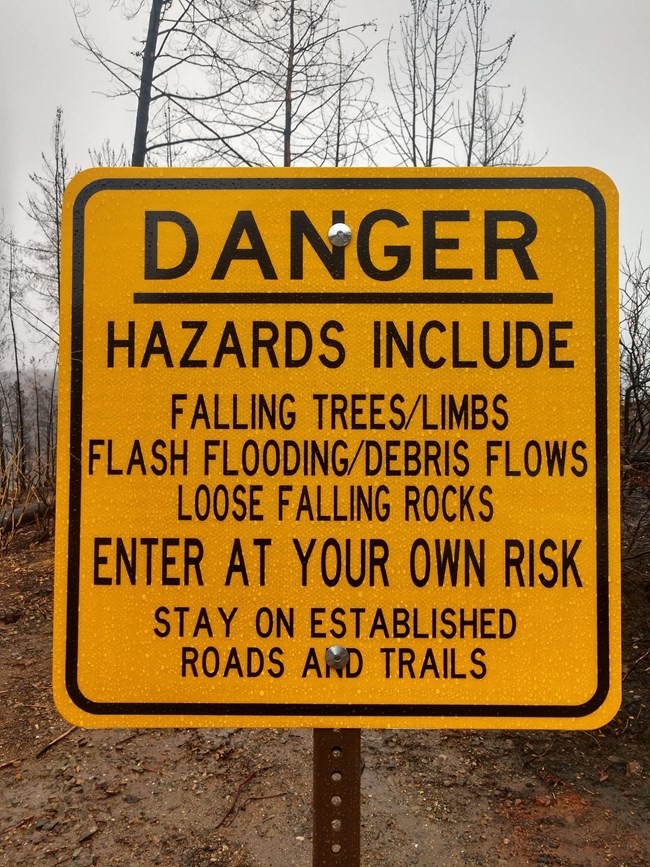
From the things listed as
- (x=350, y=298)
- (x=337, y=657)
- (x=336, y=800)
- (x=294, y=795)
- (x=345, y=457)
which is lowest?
(x=294, y=795)

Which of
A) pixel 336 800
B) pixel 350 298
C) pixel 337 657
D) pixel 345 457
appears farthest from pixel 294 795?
pixel 350 298

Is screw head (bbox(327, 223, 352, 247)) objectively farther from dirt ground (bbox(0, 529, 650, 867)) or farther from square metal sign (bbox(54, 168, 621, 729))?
dirt ground (bbox(0, 529, 650, 867))

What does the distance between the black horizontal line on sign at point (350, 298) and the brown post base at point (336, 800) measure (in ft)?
2.64

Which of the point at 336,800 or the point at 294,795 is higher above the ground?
the point at 336,800

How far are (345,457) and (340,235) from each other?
414 millimetres

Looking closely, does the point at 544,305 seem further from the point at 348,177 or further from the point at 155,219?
the point at 155,219

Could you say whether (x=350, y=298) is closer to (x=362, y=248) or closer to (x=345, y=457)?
(x=362, y=248)

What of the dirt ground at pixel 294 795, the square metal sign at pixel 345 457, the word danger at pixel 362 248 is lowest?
the dirt ground at pixel 294 795

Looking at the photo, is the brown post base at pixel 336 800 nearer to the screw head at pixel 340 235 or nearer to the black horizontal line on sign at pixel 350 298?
the black horizontal line on sign at pixel 350 298

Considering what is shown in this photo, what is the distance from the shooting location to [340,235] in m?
1.06

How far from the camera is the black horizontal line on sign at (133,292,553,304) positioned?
41.5 inches

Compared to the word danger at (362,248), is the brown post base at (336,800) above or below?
below

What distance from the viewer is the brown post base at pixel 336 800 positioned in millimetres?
1050

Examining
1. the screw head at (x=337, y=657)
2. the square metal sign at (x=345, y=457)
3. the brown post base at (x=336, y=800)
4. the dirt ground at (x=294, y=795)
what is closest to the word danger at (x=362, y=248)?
the square metal sign at (x=345, y=457)
